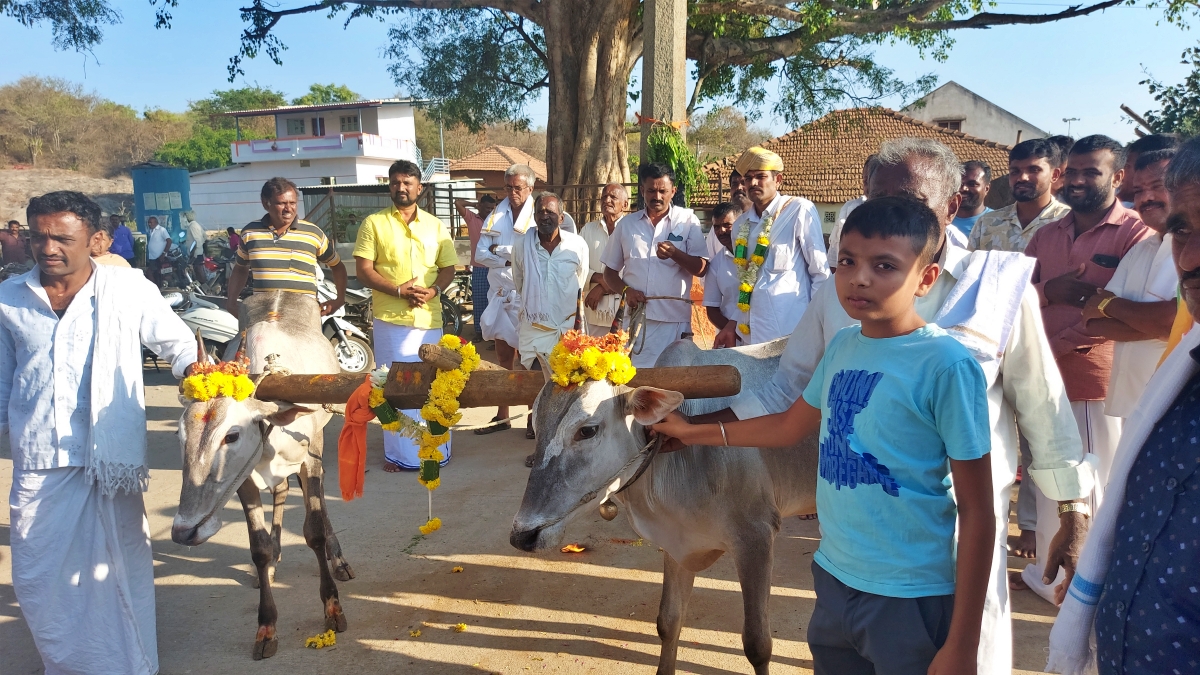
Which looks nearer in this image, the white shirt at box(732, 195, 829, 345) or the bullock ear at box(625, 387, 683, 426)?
the bullock ear at box(625, 387, 683, 426)

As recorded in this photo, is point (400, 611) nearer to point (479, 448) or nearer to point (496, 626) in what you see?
point (496, 626)

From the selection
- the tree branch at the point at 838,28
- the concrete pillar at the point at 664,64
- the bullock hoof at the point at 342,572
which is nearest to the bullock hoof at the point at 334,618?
the bullock hoof at the point at 342,572

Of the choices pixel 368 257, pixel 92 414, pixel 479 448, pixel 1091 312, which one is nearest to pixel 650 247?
pixel 368 257

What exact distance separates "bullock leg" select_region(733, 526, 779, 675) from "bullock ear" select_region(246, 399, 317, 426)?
86.3 inches

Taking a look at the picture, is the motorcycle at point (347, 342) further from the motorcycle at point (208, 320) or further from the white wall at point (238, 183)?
the white wall at point (238, 183)

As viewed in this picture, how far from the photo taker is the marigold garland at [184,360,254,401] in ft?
11.1

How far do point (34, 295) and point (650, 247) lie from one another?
13.2 feet

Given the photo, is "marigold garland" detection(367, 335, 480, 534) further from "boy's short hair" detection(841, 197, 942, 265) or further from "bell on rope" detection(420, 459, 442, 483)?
"boy's short hair" detection(841, 197, 942, 265)

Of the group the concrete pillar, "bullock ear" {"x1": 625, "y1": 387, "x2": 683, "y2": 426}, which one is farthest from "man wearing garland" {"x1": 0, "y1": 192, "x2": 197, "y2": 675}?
the concrete pillar

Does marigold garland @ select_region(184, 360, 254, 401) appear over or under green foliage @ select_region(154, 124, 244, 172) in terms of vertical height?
under

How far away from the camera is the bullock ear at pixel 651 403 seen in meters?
2.53

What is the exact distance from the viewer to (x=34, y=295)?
3453 mm

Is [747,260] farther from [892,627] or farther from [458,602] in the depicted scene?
[892,627]

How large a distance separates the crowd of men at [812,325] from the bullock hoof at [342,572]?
118 centimetres
